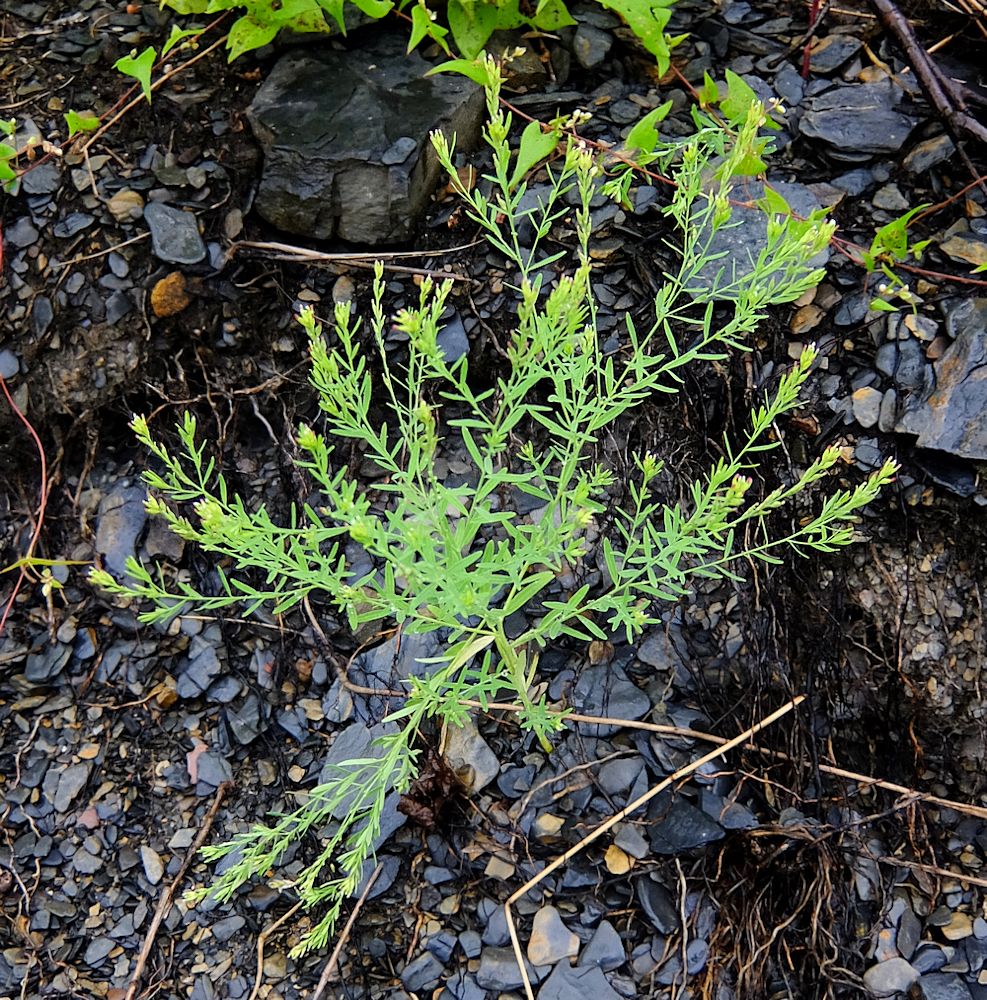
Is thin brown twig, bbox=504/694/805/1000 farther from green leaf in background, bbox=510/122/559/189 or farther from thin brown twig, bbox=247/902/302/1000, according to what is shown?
green leaf in background, bbox=510/122/559/189

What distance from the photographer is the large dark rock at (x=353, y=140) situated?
2889mm

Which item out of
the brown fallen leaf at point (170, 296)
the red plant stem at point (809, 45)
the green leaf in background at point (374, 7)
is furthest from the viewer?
the red plant stem at point (809, 45)

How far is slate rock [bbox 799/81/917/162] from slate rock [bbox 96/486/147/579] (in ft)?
7.34

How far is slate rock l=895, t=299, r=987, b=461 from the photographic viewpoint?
263 cm

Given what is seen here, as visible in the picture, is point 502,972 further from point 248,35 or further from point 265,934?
point 248,35

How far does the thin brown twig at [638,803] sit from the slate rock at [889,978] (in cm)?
61

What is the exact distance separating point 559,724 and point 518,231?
141cm

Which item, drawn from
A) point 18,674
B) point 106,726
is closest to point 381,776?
point 106,726

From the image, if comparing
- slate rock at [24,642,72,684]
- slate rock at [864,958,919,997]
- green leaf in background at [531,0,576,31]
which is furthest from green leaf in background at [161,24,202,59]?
slate rock at [864,958,919,997]

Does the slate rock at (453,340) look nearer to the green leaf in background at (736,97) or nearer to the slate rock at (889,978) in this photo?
the green leaf in background at (736,97)

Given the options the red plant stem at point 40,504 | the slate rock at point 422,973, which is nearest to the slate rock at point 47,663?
the red plant stem at point 40,504

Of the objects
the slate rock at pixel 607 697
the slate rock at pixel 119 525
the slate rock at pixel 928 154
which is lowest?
the slate rock at pixel 607 697

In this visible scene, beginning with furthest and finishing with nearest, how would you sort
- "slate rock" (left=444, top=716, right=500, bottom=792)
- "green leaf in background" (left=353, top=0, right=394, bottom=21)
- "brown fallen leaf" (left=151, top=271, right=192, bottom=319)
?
"brown fallen leaf" (left=151, top=271, right=192, bottom=319), "green leaf in background" (left=353, top=0, right=394, bottom=21), "slate rock" (left=444, top=716, right=500, bottom=792)

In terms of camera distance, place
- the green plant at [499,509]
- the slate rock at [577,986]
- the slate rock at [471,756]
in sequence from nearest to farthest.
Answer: the green plant at [499,509] < the slate rock at [577,986] < the slate rock at [471,756]
